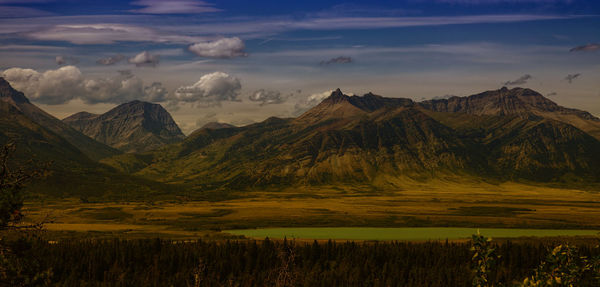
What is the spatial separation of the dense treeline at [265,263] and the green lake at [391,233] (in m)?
33.6

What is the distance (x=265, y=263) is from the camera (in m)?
124

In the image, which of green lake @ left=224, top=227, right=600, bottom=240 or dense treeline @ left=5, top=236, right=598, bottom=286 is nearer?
dense treeline @ left=5, top=236, right=598, bottom=286

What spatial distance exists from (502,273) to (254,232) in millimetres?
97210

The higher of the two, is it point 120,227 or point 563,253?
point 563,253

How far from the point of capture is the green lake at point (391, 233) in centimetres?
17425

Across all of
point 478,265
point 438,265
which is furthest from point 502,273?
point 478,265

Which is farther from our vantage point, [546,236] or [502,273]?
[546,236]

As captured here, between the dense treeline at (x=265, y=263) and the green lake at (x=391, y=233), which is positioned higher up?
the dense treeline at (x=265, y=263)

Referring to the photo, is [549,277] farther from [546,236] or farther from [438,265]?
[546,236]

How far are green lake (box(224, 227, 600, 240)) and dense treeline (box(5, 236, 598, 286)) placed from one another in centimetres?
3360

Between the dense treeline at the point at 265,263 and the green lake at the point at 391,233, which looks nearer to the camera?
the dense treeline at the point at 265,263

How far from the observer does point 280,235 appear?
178000 mm

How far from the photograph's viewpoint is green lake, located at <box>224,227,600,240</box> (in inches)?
6860

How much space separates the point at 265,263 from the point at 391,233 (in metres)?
75.5
